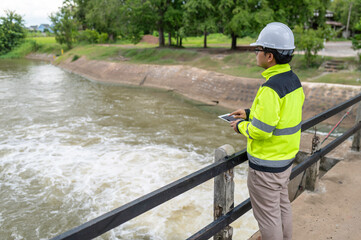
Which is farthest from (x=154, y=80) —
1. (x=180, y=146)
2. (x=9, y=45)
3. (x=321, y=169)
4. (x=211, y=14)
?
(x=9, y=45)

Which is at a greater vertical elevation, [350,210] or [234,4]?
Answer: [234,4]

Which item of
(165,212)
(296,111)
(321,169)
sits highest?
(296,111)

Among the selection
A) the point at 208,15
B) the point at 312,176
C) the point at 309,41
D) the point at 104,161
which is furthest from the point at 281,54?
the point at 208,15

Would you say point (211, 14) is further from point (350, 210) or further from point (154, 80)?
point (350, 210)

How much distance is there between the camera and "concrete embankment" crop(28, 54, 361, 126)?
11.2m

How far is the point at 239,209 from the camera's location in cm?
257

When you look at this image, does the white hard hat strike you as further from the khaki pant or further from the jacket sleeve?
the khaki pant

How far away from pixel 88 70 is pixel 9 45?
24.7 m

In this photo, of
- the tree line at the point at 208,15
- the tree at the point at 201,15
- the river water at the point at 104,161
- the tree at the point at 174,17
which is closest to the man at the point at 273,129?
the river water at the point at 104,161

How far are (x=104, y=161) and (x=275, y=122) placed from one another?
6.45m

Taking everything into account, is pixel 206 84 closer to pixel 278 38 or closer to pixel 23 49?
pixel 278 38

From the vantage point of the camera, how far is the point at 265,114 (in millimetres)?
2072

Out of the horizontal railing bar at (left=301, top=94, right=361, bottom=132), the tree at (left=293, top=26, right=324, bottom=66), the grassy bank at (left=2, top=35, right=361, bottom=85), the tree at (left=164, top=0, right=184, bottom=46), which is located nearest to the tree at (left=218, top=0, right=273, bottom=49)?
the grassy bank at (left=2, top=35, right=361, bottom=85)

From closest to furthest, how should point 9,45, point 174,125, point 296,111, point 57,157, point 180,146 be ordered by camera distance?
point 296,111, point 57,157, point 180,146, point 174,125, point 9,45
